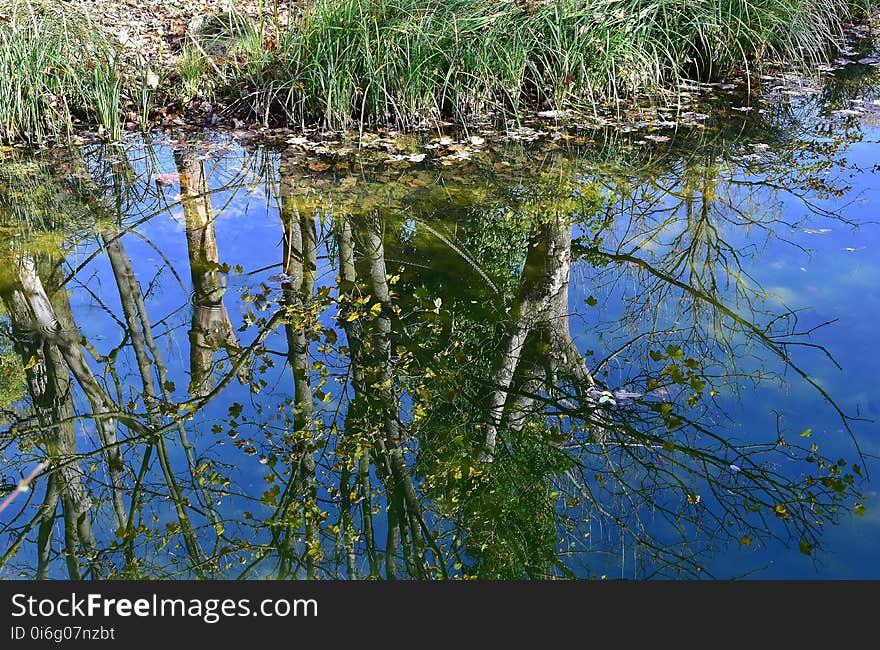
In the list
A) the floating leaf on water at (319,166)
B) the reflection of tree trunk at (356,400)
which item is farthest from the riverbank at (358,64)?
the reflection of tree trunk at (356,400)

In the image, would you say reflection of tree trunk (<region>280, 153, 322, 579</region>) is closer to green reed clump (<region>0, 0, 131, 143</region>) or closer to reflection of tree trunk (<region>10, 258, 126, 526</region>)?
reflection of tree trunk (<region>10, 258, 126, 526</region>)

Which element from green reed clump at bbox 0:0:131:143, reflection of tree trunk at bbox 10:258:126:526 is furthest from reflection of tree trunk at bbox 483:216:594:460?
green reed clump at bbox 0:0:131:143

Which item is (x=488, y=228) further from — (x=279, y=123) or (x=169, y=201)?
(x=279, y=123)

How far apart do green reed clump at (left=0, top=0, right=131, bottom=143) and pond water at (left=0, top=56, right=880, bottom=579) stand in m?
0.39

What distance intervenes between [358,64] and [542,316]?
390 cm

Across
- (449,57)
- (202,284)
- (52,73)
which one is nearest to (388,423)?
(202,284)

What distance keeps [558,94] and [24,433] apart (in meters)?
6.11

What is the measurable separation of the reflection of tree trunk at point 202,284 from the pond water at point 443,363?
0.08ft

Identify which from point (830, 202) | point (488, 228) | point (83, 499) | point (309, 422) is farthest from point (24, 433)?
point (830, 202)

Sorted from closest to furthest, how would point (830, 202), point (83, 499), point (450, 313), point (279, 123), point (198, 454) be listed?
point (83, 499) < point (198, 454) < point (450, 313) < point (830, 202) < point (279, 123)

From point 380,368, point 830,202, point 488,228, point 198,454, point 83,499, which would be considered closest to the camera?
point 83,499

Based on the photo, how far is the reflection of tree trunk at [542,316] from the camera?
477cm

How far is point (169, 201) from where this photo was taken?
276 inches

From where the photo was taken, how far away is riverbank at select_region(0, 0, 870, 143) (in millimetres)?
7949
